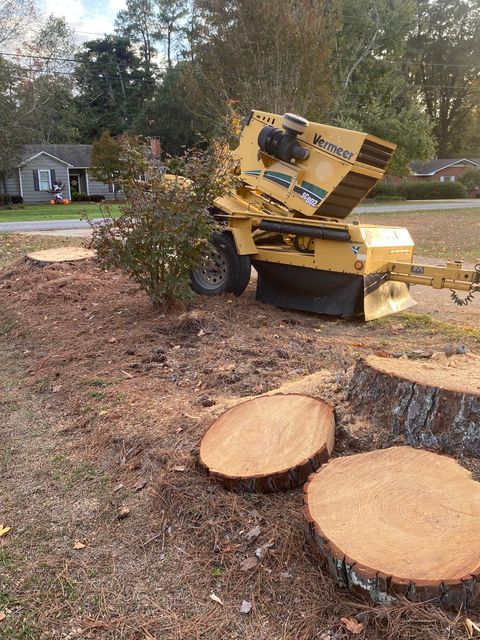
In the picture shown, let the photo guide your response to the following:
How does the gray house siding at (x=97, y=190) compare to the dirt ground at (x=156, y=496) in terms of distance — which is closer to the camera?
the dirt ground at (x=156, y=496)

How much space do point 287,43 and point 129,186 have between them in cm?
1780

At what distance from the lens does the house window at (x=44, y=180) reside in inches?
1711

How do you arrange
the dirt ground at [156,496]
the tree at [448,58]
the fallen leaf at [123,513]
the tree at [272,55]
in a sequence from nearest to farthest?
the dirt ground at [156,496], the fallen leaf at [123,513], the tree at [272,55], the tree at [448,58]

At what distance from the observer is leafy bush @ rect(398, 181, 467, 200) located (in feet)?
155

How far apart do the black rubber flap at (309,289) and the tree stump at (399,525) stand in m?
4.01

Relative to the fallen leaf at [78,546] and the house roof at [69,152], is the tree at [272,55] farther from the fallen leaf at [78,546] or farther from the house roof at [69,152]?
the house roof at [69,152]

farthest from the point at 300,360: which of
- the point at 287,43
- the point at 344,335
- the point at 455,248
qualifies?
the point at 287,43

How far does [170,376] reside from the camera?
15.1 ft

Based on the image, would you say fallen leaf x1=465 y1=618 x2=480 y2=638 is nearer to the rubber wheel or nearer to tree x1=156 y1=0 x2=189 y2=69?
the rubber wheel

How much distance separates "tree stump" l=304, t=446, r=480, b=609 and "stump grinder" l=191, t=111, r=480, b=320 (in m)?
4.05

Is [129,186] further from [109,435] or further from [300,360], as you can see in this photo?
[109,435]

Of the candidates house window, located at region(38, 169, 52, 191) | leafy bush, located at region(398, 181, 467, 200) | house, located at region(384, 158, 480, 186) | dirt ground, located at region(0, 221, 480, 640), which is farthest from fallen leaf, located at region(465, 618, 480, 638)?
house, located at region(384, 158, 480, 186)

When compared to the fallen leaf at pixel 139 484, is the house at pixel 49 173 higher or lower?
higher

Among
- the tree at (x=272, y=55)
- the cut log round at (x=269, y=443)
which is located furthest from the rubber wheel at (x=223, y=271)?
the tree at (x=272, y=55)
